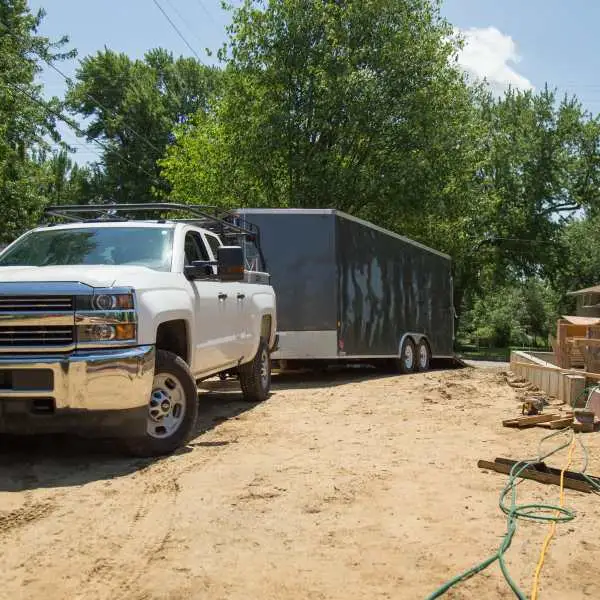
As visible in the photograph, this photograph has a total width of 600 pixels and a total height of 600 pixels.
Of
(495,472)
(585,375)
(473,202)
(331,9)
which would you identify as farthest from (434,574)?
(473,202)

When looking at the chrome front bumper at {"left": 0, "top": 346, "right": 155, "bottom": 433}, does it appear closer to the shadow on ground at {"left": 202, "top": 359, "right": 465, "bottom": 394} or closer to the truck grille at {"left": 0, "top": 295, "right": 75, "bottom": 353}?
the truck grille at {"left": 0, "top": 295, "right": 75, "bottom": 353}

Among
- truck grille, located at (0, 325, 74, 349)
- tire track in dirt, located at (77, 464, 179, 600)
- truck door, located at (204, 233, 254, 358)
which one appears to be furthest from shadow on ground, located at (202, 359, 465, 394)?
tire track in dirt, located at (77, 464, 179, 600)

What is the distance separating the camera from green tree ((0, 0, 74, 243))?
62.9 feet

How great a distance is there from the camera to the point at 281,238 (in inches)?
516

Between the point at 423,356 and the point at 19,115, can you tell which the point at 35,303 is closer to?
the point at 423,356

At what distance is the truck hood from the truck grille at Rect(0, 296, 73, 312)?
0.53 ft

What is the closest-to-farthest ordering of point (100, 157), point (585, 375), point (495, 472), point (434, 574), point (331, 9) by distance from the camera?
point (434, 574)
point (495, 472)
point (585, 375)
point (331, 9)
point (100, 157)

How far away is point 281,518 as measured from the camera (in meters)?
4.71

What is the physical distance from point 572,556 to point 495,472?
1.91 metres

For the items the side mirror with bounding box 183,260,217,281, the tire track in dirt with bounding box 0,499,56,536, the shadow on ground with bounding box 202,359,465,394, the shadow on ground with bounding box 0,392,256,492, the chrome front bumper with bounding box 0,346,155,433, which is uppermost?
the side mirror with bounding box 183,260,217,281

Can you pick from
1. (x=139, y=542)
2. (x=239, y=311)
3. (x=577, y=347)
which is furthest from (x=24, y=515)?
(x=577, y=347)

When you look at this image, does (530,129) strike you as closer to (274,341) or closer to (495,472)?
(274,341)

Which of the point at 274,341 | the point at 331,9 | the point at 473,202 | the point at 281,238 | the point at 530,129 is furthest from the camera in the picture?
the point at 530,129

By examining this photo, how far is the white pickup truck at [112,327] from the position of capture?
5898mm
